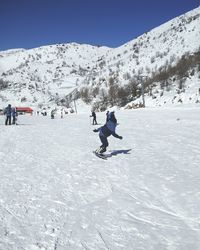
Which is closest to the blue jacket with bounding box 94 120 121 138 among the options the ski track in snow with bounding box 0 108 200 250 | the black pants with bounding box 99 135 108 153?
the black pants with bounding box 99 135 108 153

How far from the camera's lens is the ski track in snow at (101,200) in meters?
5.06

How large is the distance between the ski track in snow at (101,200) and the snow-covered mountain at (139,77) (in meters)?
28.0

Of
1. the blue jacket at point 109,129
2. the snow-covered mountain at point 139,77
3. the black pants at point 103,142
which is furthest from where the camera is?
the snow-covered mountain at point 139,77

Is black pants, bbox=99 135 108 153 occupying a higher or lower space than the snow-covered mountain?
lower

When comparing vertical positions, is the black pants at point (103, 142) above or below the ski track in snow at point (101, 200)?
above

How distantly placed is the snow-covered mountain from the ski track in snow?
1103 inches

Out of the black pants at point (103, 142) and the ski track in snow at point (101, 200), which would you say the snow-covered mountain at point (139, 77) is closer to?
the black pants at point (103, 142)

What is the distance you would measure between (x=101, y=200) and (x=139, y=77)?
257 ft

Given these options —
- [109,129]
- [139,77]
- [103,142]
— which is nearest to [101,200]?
[109,129]

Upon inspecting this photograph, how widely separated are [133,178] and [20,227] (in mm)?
4046

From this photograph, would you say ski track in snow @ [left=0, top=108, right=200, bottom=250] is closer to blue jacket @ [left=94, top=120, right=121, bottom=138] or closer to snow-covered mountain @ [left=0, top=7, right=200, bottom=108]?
blue jacket @ [left=94, top=120, right=121, bottom=138]

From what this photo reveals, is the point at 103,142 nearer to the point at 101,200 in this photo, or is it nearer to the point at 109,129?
the point at 109,129

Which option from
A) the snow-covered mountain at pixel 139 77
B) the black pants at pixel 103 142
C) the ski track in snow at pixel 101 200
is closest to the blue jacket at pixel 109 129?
the black pants at pixel 103 142

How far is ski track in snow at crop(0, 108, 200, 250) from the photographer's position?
506 cm
